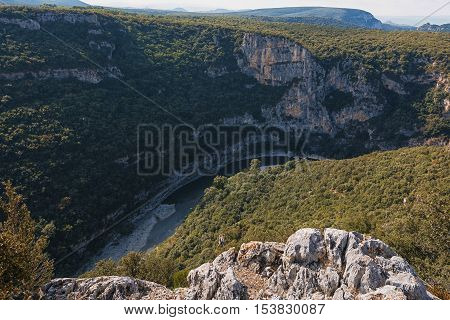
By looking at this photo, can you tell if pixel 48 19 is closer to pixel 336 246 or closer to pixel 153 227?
pixel 153 227

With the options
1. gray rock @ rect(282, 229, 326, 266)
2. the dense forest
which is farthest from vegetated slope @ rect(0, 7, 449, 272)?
gray rock @ rect(282, 229, 326, 266)

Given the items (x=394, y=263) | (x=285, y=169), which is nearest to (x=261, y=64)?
(x=285, y=169)

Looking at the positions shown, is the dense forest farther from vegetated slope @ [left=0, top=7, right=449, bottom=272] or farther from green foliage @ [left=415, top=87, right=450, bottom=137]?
green foliage @ [left=415, top=87, right=450, bottom=137]

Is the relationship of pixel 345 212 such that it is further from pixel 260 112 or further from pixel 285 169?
pixel 260 112

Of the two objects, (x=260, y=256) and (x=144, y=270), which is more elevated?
(x=260, y=256)

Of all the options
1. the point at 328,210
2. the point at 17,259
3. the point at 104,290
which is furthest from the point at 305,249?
the point at 328,210

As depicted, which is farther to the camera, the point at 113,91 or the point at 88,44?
the point at 88,44

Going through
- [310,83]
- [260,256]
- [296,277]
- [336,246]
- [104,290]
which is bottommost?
[104,290]

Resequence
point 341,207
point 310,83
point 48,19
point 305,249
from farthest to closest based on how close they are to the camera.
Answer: point 310,83 < point 48,19 < point 341,207 < point 305,249
